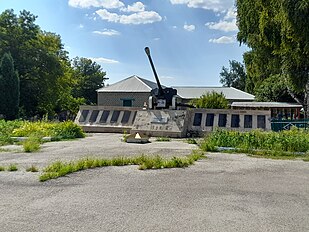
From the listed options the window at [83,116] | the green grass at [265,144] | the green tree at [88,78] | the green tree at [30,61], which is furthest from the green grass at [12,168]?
the green tree at [88,78]

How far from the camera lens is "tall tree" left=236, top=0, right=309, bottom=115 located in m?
19.0

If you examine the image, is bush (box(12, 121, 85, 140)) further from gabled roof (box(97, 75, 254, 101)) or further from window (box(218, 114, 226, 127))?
gabled roof (box(97, 75, 254, 101))

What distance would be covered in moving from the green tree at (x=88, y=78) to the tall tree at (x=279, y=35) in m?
34.1

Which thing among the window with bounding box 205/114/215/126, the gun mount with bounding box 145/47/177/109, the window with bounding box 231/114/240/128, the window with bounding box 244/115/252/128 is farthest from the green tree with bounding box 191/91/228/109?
the window with bounding box 244/115/252/128

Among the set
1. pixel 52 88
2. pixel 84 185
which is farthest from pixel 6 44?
pixel 84 185

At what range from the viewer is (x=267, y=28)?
22.2 meters

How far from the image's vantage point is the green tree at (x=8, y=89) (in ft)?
93.4

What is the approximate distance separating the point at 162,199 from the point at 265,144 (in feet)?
20.8

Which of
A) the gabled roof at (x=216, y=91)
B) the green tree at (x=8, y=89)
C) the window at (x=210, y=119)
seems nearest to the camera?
the window at (x=210, y=119)

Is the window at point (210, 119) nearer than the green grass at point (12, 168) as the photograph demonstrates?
No

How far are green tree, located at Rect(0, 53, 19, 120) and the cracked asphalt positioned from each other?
73.2 feet

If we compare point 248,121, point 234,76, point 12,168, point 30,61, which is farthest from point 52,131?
point 234,76

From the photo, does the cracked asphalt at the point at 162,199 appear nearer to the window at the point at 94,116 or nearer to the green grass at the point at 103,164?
the green grass at the point at 103,164

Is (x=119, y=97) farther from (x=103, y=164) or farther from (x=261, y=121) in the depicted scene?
(x=103, y=164)
